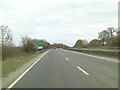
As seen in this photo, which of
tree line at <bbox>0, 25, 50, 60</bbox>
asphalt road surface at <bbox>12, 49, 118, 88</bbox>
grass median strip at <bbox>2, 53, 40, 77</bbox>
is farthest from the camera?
tree line at <bbox>0, 25, 50, 60</bbox>

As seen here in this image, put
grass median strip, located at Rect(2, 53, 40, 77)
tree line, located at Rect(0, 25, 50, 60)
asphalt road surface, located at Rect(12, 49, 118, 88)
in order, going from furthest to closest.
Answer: tree line, located at Rect(0, 25, 50, 60) < grass median strip, located at Rect(2, 53, 40, 77) < asphalt road surface, located at Rect(12, 49, 118, 88)

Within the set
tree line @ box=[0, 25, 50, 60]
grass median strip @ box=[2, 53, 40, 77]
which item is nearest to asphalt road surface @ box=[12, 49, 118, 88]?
grass median strip @ box=[2, 53, 40, 77]

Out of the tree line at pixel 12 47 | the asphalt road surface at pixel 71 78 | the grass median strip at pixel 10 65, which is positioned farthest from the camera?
the tree line at pixel 12 47

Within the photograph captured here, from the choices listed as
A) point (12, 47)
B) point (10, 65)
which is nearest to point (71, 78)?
point (10, 65)

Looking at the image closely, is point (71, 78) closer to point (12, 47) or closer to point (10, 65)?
point (10, 65)

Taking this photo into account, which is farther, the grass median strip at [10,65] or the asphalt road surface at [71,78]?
the grass median strip at [10,65]

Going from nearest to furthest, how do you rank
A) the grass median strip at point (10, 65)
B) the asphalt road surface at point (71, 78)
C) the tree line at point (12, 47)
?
the asphalt road surface at point (71, 78) → the grass median strip at point (10, 65) → the tree line at point (12, 47)

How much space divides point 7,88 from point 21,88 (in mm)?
640

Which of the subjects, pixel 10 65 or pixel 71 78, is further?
pixel 10 65

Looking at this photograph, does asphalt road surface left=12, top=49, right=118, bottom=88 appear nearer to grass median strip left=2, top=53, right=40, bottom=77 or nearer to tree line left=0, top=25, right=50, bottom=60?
grass median strip left=2, top=53, right=40, bottom=77

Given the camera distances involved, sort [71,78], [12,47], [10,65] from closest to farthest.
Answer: [71,78] → [10,65] → [12,47]

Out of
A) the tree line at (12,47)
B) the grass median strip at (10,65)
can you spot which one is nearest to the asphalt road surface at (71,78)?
the grass median strip at (10,65)

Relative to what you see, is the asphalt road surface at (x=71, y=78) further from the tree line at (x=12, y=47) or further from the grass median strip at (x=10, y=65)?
the tree line at (x=12, y=47)

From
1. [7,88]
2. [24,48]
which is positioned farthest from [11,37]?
[7,88]
